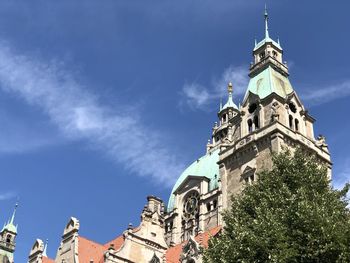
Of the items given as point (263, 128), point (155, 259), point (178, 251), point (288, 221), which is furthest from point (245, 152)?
point (288, 221)

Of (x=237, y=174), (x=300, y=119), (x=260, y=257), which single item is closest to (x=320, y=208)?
(x=260, y=257)

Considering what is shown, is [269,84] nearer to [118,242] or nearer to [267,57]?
[267,57]

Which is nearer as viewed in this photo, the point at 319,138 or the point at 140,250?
the point at 140,250

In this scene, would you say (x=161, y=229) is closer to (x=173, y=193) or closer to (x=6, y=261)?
(x=173, y=193)

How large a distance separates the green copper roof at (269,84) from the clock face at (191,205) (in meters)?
18.7

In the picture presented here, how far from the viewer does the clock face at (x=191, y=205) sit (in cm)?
6350

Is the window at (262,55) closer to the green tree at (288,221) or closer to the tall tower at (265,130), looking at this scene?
the tall tower at (265,130)

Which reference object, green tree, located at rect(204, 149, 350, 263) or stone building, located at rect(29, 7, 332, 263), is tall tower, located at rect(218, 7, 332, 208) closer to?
stone building, located at rect(29, 7, 332, 263)

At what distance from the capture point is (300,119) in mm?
47188

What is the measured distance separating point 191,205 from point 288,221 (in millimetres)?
40658

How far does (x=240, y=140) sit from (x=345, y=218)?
816 inches

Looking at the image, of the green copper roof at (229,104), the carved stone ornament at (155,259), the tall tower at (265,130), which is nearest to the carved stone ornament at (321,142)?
the tall tower at (265,130)

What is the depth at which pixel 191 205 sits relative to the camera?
64.7 m

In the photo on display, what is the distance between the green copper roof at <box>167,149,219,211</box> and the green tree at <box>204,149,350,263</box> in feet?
112
